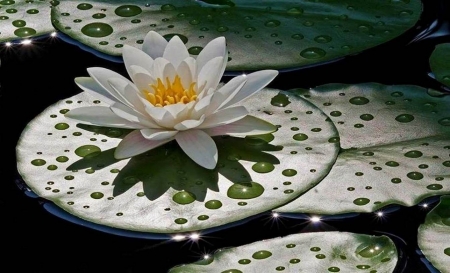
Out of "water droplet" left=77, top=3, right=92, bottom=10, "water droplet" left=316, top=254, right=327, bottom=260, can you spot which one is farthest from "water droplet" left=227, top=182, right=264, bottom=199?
"water droplet" left=77, top=3, right=92, bottom=10

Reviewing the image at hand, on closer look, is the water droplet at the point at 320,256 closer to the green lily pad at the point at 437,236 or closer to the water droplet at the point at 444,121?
the green lily pad at the point at 437,236

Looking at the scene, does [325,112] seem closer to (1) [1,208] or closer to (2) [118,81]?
(2) [118,81]

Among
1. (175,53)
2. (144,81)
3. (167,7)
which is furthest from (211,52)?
(167,7)

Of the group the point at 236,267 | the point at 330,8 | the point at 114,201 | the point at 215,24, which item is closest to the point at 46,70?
the point at 215,24

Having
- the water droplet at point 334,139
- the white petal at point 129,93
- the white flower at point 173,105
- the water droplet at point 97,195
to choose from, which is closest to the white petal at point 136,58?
the white flower at point 173,105

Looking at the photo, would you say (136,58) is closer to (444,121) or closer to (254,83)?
(254,83)

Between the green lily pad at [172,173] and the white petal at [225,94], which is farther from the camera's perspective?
the white petal at [225,94]
